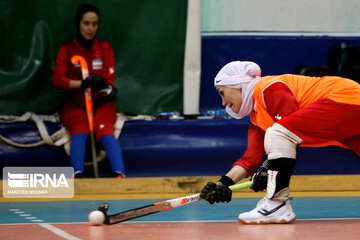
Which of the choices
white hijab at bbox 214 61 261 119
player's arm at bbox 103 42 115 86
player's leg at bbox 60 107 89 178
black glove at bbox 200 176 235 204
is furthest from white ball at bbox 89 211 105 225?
player's arm at bbox 103 42 115 86

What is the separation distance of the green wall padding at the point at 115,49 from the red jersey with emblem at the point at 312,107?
3.00 meters

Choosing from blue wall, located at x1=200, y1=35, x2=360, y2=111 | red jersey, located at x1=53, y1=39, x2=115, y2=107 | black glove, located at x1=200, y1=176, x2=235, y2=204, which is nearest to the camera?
black glove, located at x1=200, y1=176, x2=235, y2=204

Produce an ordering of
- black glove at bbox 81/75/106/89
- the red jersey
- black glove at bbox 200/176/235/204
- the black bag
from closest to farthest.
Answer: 1. black glove at bbox 200/176/235/204
2. black glove at bbox 81/75/106/89
3. the red jersey
4. the black bag

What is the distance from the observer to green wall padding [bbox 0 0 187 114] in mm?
6973

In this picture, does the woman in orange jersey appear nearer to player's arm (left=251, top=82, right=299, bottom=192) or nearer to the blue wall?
player's arm (left=251, top=82, right=299, bottom=192)

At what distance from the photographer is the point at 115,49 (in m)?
7.10

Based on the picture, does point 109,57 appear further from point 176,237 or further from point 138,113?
point 176,237

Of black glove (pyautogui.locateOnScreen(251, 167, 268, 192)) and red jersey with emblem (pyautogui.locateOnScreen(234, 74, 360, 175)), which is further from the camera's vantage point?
black glove (pyautogui.locateOnScreen(251, 167, 268, 192))

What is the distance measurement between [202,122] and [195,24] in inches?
41.1

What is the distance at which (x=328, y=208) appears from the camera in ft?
15.7

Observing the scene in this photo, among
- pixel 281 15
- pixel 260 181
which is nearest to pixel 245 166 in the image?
pixel 260 181

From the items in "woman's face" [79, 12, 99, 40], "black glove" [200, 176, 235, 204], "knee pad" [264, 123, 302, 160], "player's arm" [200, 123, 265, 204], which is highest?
"woman's face" [79, 12, 99, 40]

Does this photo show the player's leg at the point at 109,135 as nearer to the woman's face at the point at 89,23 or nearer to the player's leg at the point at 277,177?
the woman's face at the point at 89,23

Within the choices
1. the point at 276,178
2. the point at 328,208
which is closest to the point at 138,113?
the point at 328,208
